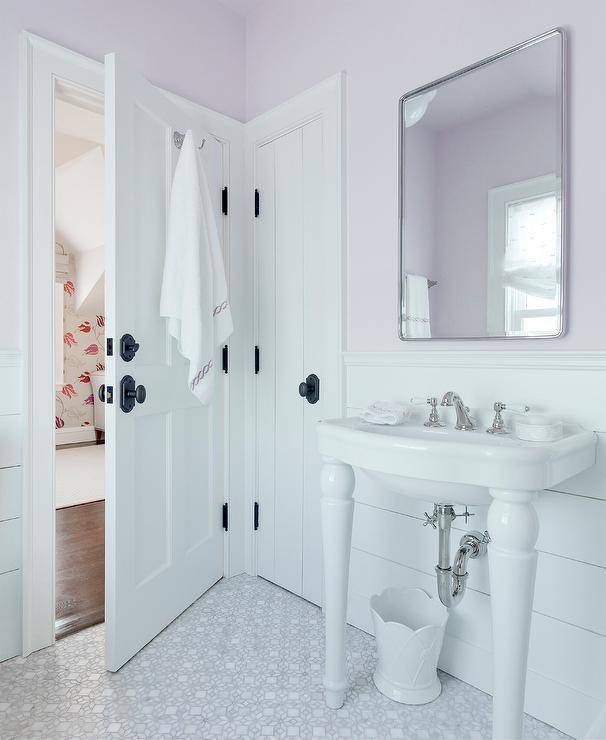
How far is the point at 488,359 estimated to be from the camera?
150 centimetres

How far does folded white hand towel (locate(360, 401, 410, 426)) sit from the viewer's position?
152 cm

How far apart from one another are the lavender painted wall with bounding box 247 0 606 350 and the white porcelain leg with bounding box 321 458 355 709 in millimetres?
544

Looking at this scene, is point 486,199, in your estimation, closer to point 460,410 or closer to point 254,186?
point 460,410

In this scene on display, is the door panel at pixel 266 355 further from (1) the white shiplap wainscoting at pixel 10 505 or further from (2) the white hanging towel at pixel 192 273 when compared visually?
(1) the white shiplap wainscoting at pixel 10 505

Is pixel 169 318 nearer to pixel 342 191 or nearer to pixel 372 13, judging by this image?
Answer: pixel 342 191

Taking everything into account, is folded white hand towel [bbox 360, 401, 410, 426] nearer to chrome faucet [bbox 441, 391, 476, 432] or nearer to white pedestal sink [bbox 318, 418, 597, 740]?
chrome faucet [bbox 441, 391, 476, 432]

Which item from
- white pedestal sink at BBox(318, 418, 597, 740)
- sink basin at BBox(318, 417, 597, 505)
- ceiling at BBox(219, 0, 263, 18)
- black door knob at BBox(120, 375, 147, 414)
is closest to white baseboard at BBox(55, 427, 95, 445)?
black door knob at BBox(120, 375, 147, 414)

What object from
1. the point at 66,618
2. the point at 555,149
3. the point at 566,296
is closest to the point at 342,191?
the point at 555,149

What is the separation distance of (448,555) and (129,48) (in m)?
2.06

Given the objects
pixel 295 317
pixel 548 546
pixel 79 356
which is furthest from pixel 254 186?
pixel 79 356

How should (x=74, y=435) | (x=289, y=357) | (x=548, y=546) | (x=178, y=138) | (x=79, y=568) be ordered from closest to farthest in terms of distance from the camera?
(x=548, y=546), (x=178, y=138), (x=289, y=357), (x=79, y=568), (x=74, y=435)

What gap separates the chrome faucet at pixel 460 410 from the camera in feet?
4.75

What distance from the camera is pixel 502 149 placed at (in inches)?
58.4

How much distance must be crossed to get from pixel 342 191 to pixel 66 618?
1856 mm
